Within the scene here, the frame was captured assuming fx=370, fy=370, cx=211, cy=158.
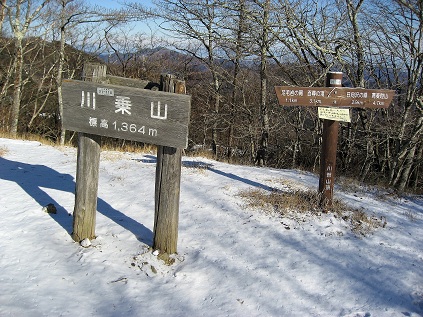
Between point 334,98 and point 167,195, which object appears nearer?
point 167,195

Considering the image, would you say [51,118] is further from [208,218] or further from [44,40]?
[208,218]

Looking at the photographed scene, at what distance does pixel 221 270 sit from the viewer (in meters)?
3.32

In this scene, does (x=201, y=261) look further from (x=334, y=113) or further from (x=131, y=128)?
(x=334, y=113)

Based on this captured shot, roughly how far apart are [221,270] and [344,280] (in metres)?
1.09

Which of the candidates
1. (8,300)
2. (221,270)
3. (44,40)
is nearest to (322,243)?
(221,270)

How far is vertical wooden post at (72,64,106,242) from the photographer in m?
3.52

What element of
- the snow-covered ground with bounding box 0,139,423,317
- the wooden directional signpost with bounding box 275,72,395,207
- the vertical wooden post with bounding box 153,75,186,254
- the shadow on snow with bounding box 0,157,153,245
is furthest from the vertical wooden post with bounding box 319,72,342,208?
the shadow on snow with bounding box 0,157,153,245

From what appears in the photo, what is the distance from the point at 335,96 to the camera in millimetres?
4406

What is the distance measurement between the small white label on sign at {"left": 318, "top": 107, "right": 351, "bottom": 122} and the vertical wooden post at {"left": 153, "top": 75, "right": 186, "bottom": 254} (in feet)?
6.58

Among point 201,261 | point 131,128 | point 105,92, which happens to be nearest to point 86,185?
point 131,128

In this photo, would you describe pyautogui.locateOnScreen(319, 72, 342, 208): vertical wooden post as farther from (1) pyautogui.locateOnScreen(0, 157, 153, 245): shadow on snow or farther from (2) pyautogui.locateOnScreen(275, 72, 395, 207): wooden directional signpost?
(1) pyautogui.locateOnScreen(0, 157, 153, 245): shadow on snow

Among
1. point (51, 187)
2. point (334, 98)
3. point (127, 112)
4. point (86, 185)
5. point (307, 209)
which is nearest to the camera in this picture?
point (127, 112)

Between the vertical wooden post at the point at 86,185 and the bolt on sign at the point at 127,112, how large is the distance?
0.19m

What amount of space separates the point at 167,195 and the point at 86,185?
0.82 meters
